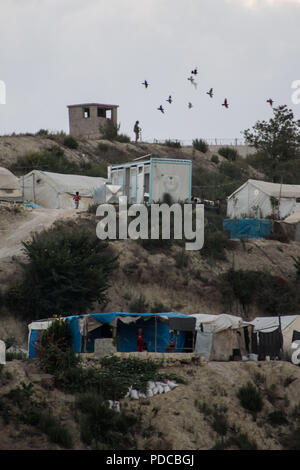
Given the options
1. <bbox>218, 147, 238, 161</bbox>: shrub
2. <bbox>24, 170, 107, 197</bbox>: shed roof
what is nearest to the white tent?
<bbox>24, 170, 107, 197</bbox>: shed roof

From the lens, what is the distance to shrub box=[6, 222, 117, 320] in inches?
1198

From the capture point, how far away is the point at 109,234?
3791cm

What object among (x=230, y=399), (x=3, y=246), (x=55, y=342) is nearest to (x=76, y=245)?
(x=3, y=246)

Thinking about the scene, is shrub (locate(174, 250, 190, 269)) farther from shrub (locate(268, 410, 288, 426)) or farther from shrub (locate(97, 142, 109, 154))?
shrub (locate(97, 142, 109, 154))

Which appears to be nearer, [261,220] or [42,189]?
[261,220]

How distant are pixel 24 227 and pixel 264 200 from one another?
14.9m

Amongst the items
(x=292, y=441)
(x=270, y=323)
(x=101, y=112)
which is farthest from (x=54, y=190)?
(x=292, y=441)

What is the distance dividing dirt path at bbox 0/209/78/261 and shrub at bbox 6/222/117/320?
2.66 m

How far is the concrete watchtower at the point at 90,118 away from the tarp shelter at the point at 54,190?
2342 cm

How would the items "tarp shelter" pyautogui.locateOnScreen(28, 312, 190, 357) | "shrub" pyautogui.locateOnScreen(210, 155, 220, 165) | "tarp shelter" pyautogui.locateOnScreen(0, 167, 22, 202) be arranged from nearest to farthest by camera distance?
"tarp shelter" pyautogui.locateOnScreen(28, 312, 190, 357) < "tarp shelter" pyautogui.locateOnScreen(0, 167, 22, 202) < "shrub" pyautogui.locateOnScreen(210, 155, 220, 165)

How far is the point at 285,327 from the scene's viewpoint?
1022 inches
